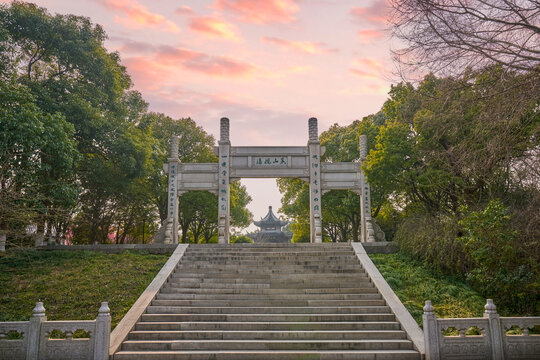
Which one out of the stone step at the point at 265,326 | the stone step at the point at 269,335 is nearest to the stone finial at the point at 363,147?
the stone step at the point at 265,326

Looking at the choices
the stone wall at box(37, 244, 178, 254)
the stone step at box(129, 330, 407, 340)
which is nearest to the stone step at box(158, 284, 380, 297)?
the stone step at box(129, 330, 407, 340)

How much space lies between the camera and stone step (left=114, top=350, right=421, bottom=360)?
24.1 ft

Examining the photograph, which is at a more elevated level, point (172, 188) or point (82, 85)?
point (82, 85)

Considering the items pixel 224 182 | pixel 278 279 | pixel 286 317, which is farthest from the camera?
pixel 224 182

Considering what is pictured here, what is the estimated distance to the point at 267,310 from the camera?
9.05m

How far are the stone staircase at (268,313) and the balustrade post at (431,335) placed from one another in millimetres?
370

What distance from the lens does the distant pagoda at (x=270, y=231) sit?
39219 millimetres

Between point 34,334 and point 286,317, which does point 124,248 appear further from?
point 286,317

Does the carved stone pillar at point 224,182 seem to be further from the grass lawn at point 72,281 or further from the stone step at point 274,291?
the stone step at point 274,291

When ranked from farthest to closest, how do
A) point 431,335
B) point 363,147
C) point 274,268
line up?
point 363,147 → point 274,268 → point 431,335

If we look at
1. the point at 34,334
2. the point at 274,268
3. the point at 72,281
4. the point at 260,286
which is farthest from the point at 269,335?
the point at 72,281

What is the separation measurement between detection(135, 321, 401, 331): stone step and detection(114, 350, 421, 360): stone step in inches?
36.8

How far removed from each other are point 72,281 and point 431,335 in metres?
8.43

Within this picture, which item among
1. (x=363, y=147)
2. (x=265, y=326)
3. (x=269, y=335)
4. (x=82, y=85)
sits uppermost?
(x=82, y=85)
